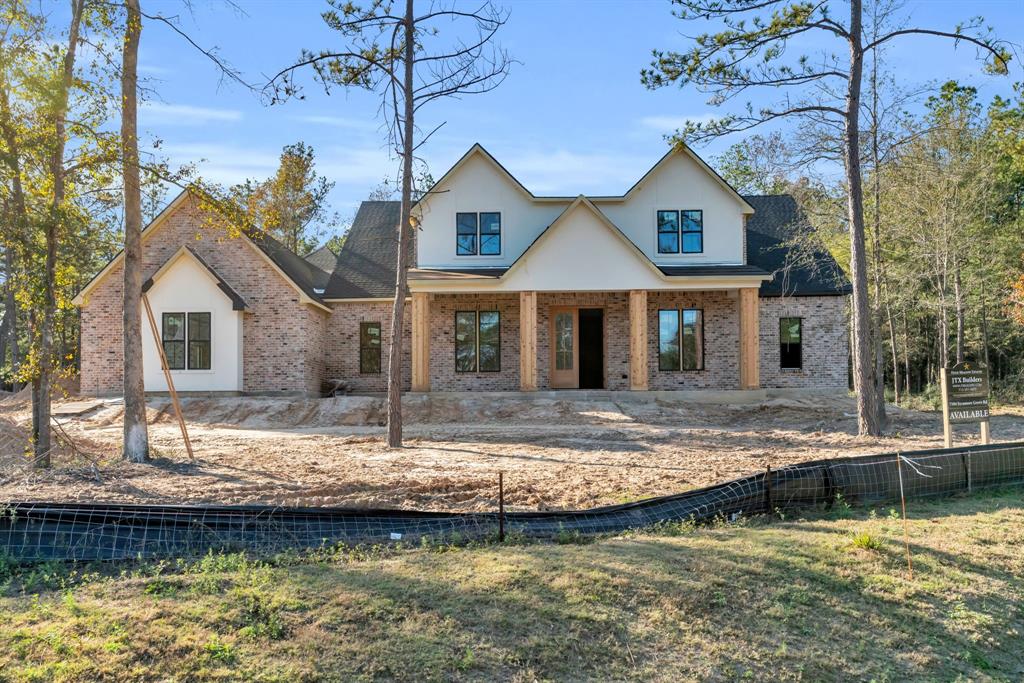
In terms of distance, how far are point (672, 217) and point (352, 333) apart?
10.6m

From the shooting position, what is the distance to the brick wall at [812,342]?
22.6m

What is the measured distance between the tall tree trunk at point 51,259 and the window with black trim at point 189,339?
10088 millimetres

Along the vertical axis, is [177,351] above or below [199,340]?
below

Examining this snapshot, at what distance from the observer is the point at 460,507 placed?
809cm

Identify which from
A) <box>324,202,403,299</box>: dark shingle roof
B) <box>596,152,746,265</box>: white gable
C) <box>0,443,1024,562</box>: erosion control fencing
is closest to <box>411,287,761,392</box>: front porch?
<box>596,152,746,265</box>: white gable

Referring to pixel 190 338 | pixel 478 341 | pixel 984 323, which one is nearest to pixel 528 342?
pixel 478 341

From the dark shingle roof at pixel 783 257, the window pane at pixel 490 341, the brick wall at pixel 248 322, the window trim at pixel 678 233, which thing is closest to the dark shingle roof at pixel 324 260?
the brick wall at pixel 248 322

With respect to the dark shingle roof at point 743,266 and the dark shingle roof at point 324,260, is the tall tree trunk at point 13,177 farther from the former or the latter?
the dark shingle roof at point 324,260

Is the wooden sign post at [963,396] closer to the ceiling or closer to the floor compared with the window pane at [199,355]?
closer to the floor

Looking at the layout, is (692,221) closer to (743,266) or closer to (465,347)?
(743,266)

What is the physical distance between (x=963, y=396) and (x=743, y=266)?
1197cm

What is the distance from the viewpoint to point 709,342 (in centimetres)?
2252

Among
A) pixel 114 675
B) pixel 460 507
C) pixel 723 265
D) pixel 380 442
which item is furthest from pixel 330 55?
pixel 723 265

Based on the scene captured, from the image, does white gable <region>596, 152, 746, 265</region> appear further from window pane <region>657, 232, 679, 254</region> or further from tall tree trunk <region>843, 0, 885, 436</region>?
tall tree trunk <region>843, 0, 885, 436</region>
